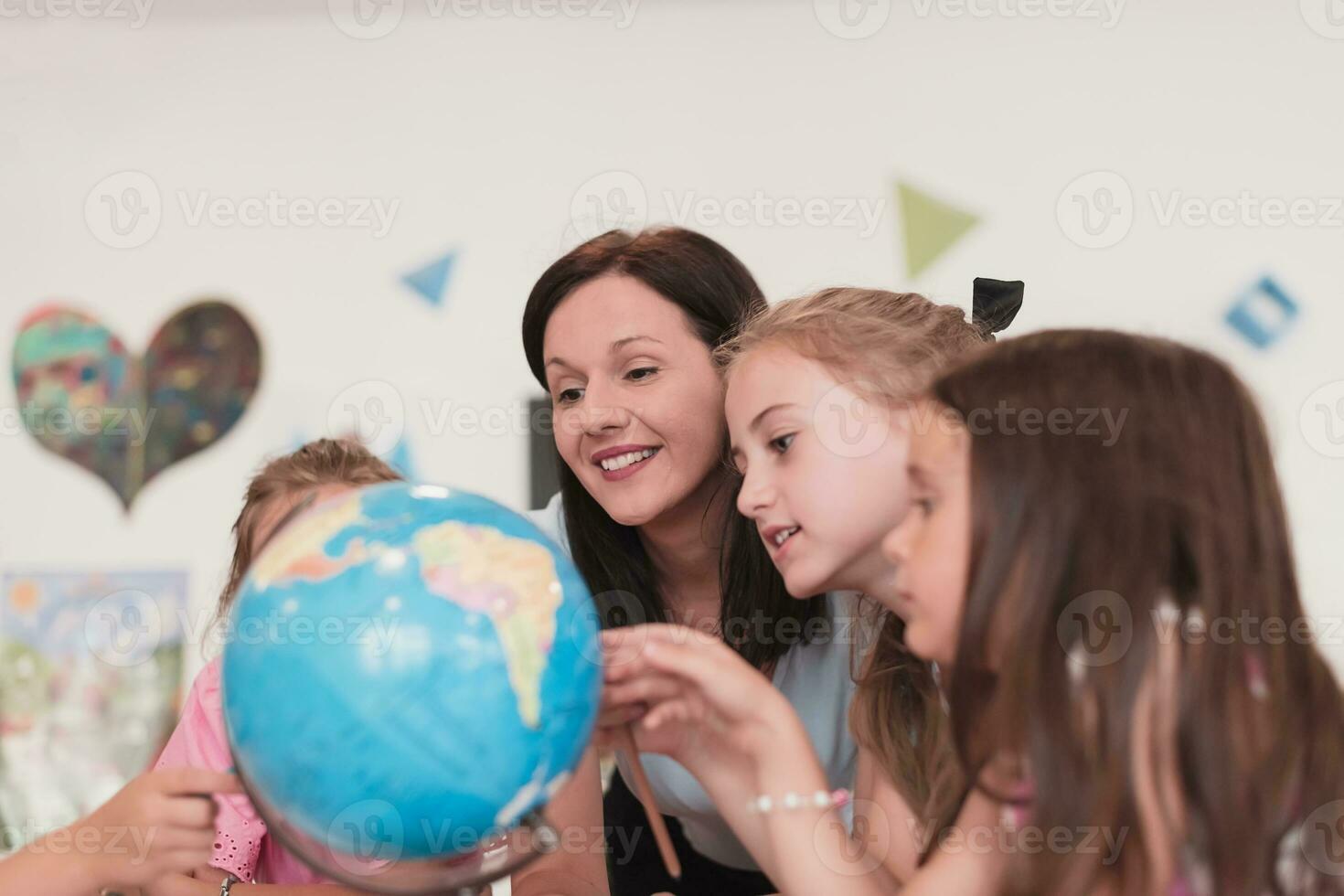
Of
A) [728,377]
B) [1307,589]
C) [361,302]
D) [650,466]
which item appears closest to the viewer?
[728,377]

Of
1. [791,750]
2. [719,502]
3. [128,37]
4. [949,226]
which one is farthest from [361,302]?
[791,750]

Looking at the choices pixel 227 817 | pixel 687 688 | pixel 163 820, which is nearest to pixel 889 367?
pixel 687 688

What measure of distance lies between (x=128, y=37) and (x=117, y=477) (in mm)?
1275

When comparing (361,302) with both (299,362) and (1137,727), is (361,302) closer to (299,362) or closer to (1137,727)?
(299,362)

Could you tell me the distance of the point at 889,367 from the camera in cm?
158

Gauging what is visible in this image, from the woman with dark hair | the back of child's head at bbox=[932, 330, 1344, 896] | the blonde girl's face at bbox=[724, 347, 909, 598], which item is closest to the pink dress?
the woman with dark hair

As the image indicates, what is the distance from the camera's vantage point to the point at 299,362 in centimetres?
344

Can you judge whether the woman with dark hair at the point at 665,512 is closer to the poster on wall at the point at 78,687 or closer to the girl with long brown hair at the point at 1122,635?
the girl with long brown hair at the point at 1122,635

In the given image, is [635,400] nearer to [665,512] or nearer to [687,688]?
[665,512]

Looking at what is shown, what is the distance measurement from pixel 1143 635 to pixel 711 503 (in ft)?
3.17

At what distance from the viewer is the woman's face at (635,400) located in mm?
1836

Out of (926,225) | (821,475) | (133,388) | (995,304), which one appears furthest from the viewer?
(133,388)

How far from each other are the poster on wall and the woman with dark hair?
192 cm

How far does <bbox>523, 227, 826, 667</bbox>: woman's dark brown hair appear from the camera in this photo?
6.05 feet
